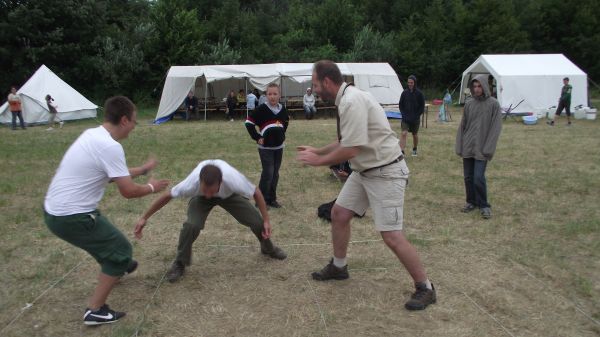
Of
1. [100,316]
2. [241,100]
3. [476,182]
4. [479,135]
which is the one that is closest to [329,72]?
[100,316]

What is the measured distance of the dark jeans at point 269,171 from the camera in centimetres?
616

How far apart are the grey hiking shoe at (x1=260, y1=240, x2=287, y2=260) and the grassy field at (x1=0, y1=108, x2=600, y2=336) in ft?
0.37

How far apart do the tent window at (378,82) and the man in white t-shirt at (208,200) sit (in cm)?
1735

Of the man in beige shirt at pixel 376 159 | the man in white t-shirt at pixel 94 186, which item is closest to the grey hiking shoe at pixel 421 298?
the man in beige shirt at pixel 376 159

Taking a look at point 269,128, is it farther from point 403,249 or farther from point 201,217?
point 403,249

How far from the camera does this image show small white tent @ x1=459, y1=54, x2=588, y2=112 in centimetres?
1950

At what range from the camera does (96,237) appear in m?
3.21

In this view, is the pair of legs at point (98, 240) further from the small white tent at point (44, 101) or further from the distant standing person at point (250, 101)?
the small white tent at point (44, 101)

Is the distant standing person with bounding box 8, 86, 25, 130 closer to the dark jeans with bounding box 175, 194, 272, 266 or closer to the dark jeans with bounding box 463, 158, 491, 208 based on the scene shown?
the dark jeans with bounding box 175, 194, 272, 266

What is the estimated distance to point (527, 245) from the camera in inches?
195

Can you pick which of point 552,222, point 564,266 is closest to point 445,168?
point 552,222

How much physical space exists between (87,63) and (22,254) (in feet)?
79.7

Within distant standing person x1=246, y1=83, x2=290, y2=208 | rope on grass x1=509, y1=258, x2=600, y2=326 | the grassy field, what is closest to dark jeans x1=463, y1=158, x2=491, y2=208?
the grassy field

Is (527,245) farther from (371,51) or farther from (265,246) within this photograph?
(371,51)
